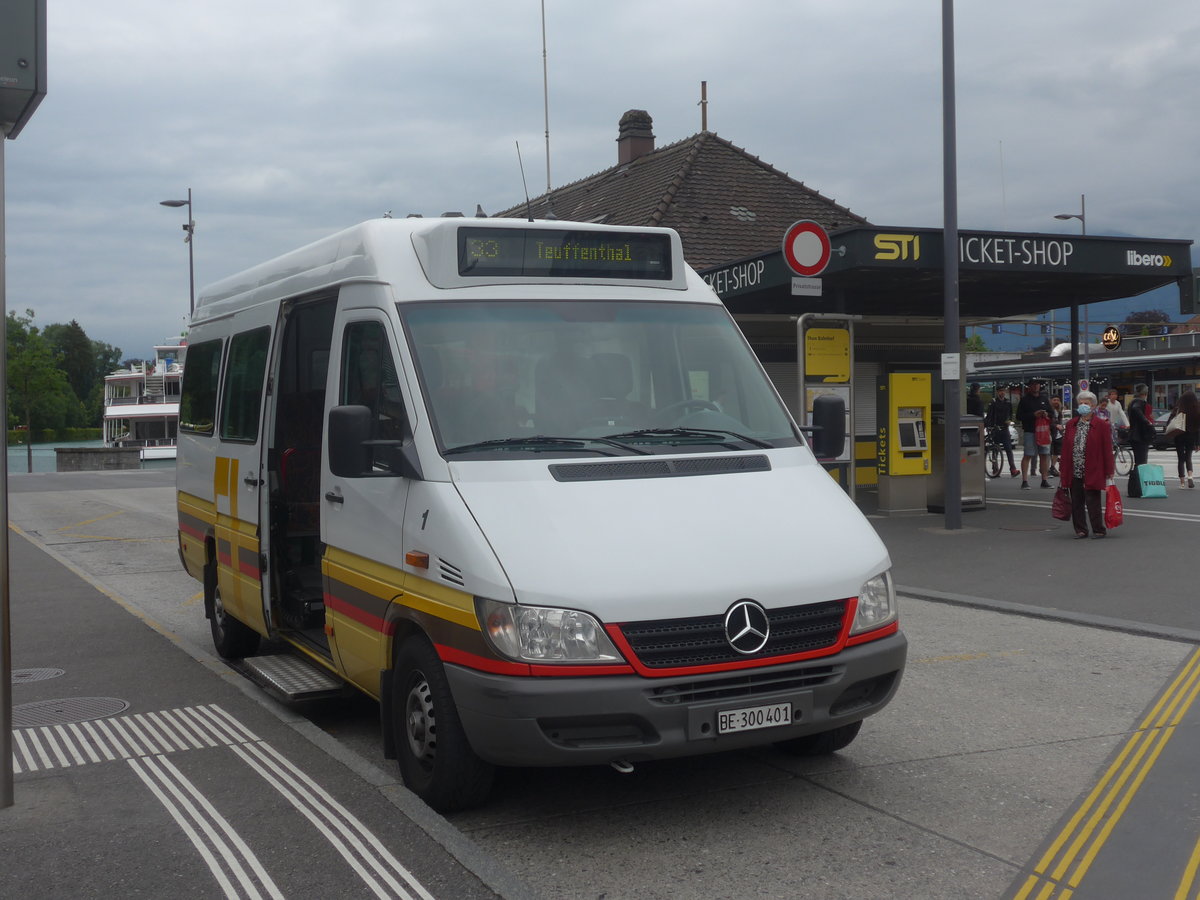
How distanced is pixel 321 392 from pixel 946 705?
161 inches

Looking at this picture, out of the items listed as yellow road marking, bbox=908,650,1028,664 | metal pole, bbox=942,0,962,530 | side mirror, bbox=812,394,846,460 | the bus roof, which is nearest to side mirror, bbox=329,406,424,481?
the bus roof

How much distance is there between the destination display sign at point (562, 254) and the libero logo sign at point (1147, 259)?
41.2 ft

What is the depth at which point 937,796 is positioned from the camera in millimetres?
5273

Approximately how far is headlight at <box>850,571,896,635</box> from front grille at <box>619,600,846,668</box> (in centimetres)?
22

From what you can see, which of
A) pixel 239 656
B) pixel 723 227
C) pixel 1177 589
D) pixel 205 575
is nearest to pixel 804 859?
pixel 239 656

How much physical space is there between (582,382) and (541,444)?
0.47 metres

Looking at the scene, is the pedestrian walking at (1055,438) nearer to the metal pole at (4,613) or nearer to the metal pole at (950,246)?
the metal pole at (950,246)

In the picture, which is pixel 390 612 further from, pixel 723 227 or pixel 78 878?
pixel 723 227

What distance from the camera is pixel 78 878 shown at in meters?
4.45

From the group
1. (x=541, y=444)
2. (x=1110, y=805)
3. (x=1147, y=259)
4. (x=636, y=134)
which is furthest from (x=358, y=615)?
(x=636, y=134)

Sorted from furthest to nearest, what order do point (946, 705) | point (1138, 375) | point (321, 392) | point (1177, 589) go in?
point (1138, 375) < point (1177, 589) < point (321, 392) < point (946, 705)

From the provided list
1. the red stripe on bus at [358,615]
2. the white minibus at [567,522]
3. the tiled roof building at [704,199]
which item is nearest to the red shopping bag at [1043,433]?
the tiled roof building at [704,199]

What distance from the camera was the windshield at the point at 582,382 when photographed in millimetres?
5387

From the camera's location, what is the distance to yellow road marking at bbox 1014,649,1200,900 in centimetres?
437
